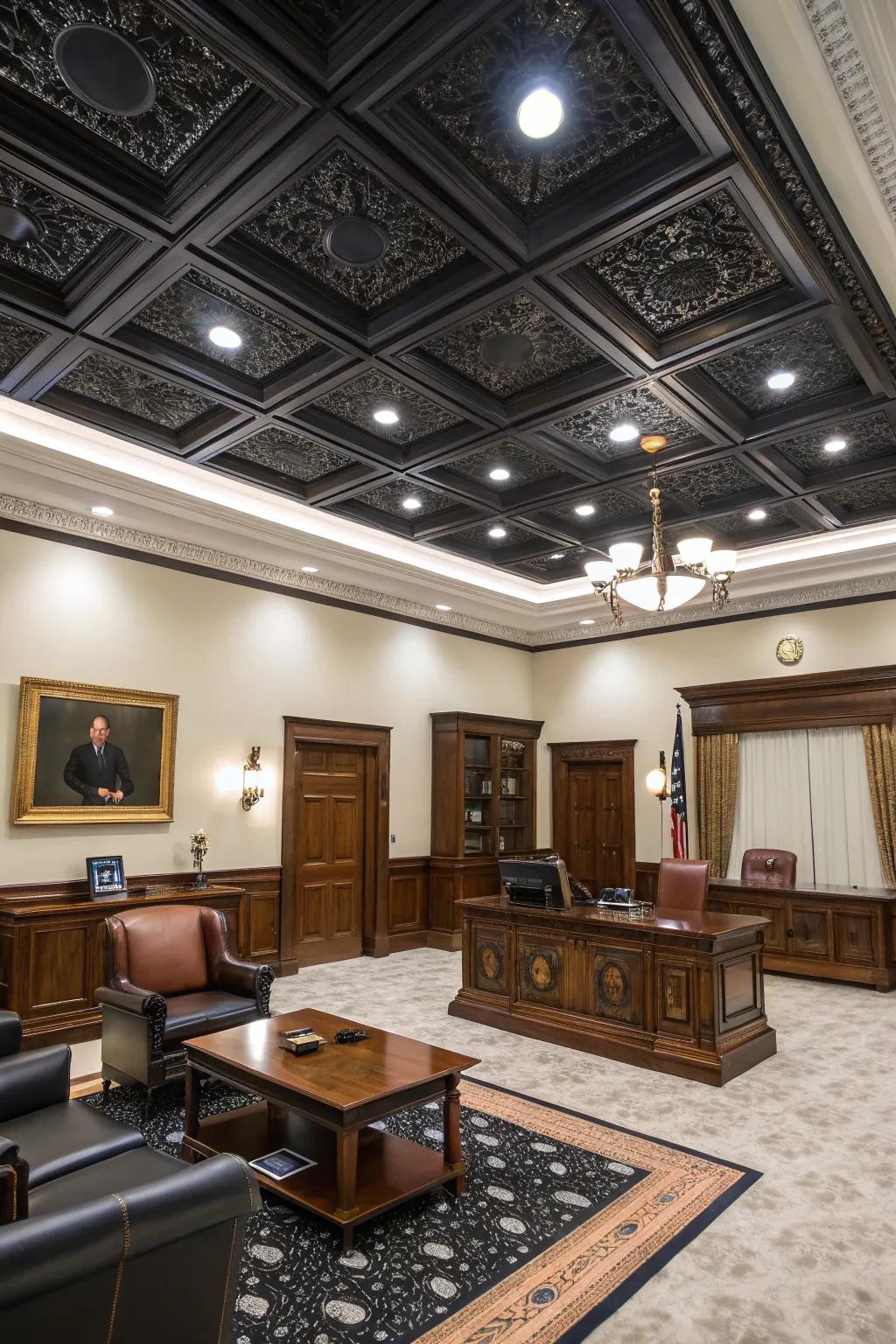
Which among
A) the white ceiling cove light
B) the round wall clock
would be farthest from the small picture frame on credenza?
the round wall clock

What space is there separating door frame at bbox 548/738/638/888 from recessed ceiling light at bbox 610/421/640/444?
4.49 meters

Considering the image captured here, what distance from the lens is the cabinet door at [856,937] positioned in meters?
6.88

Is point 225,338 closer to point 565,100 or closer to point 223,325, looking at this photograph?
point 223,325

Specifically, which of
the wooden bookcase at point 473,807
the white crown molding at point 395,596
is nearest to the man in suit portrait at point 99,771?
the white crown molding at point 395,596

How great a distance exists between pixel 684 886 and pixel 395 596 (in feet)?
13.8

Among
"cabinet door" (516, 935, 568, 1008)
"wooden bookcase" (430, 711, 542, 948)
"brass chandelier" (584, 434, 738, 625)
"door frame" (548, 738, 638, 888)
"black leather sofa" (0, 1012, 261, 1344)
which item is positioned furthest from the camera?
"door frame" (548, 738, 638, 888)

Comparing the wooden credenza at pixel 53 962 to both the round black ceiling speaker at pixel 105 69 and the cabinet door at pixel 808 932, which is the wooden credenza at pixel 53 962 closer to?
Result: the round black ceiling speaker at pixel 105 69

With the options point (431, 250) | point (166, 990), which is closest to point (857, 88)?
point (431, 250)

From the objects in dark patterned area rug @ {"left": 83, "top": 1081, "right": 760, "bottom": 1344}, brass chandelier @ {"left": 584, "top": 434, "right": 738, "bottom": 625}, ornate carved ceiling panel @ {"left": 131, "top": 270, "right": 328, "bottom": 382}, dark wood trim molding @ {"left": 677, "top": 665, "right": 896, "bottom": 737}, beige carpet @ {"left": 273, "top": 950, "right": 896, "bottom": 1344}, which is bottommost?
beige carpet @ {"left": 273, "top": 950, "right": 896, "bottom": 1344}

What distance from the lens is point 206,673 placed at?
23.0 ft

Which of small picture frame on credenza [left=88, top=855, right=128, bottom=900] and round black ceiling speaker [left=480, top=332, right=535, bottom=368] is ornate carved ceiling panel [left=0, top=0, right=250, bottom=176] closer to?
round black ceiling speaker [left=480, top=332, right=535, bottom=368]

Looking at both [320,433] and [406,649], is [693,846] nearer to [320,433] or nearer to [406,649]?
[406,649]

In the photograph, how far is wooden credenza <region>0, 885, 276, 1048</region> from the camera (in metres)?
5.16

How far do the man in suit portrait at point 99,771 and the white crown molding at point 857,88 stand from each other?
5664mm
